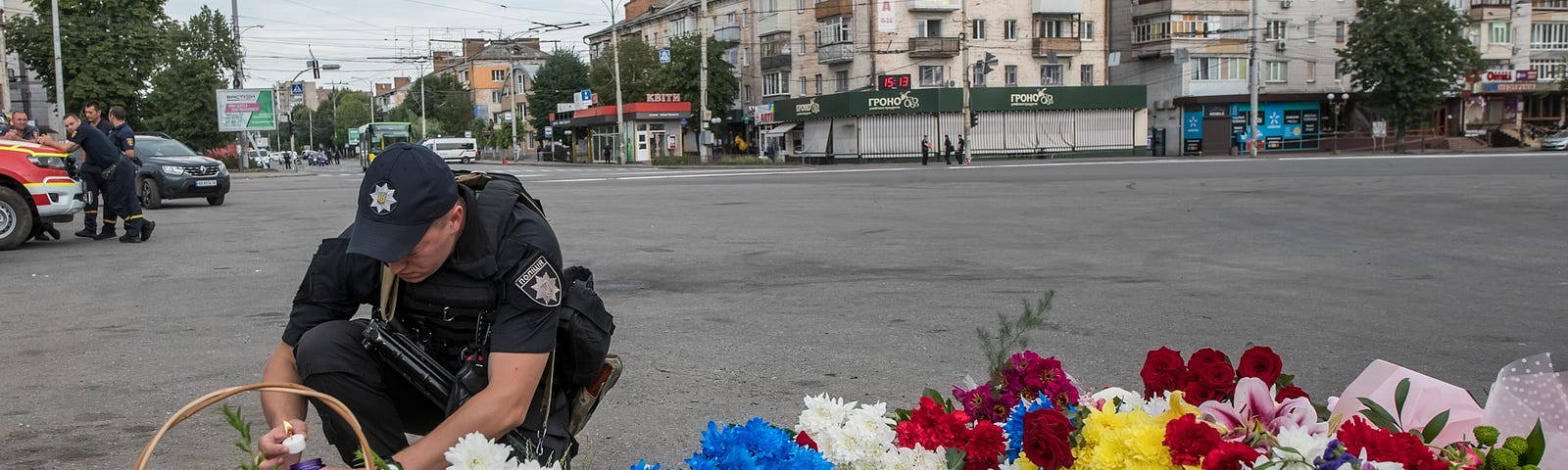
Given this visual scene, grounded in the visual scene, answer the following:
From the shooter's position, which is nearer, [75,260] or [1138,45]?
[75,260]

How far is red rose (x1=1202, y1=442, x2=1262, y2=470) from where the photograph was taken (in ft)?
6.38

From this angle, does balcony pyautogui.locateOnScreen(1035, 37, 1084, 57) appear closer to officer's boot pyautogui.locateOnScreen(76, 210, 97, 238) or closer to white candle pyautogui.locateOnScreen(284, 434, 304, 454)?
officer's boot pyautogui.locateOnScreen(76, 210, 97, 238)

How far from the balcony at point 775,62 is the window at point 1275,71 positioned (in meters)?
26.0

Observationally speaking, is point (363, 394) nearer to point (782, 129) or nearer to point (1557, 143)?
point (782, 129)

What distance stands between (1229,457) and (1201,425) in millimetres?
85

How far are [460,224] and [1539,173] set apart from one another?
2686cm

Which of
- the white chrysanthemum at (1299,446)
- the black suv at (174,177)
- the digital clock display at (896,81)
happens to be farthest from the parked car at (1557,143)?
the white chrysanthemum at (1299,446)

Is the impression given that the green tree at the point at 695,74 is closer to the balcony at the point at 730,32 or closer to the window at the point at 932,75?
the balcony at the point at 730,32

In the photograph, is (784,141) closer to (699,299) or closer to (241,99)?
(241,99)

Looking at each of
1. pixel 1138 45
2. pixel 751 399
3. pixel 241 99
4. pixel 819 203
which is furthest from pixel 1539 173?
pixel 241 99

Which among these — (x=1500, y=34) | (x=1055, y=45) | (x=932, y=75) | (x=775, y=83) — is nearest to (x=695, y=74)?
(x=775, y=83)

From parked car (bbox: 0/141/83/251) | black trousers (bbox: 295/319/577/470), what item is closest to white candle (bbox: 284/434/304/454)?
black trousers (bbox: 295/319/577/470)

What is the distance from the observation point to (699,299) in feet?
26.2

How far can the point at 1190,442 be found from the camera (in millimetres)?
2002
